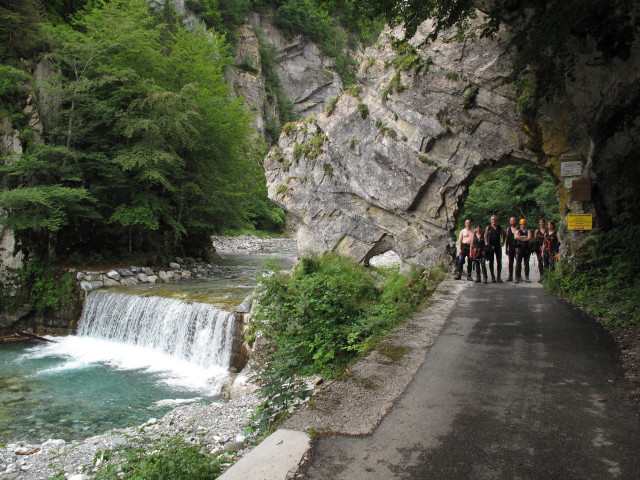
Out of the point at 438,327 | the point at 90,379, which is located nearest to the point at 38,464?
the point at 90,379

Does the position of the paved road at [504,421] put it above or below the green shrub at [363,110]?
below

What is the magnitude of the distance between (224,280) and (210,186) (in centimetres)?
481

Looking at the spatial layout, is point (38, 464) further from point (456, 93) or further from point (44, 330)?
point (456, 93)

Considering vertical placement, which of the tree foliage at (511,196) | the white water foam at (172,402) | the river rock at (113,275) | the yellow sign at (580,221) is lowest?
the white water foam at (172,402)

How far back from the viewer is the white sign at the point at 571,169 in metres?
10.3

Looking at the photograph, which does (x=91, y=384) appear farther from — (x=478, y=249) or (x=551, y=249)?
(x=551, y=249)

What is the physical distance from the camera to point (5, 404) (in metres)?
A: 8.89

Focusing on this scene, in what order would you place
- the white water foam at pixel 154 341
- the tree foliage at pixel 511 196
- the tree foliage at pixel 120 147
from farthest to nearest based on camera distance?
the tree foliage at pixel 511 196
the tree foliage at pixel 120 147
the white water foam at pixel 154 341

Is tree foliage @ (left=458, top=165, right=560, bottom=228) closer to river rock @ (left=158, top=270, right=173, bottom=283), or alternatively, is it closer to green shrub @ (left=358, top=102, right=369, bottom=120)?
green shrub @ (left=358, top=102, right=369, bottom=120)

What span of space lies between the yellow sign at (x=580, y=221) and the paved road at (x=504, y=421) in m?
5.06

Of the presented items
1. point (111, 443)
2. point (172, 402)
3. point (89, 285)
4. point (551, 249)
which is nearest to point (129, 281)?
point (89, 285)

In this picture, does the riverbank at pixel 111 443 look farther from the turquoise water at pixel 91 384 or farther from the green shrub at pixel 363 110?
the green shrub at pixel 363 110

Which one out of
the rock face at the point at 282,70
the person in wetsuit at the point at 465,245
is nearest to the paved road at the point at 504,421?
the person in wetsuit at the point at 465,245

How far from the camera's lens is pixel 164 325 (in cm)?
1274
